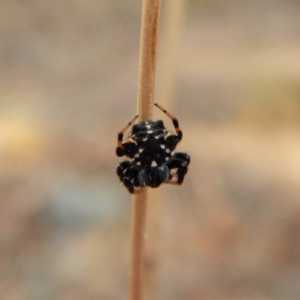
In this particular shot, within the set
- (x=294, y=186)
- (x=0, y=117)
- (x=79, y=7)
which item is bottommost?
(x=294, y=186)

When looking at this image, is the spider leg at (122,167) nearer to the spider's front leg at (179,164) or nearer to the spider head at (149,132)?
the spider's front leg at (179,164)

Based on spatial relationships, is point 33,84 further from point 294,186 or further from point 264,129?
point 294,186

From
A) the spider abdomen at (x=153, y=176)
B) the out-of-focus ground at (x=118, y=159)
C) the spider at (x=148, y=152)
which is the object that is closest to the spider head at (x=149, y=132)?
the spider at (x=148, y=152)

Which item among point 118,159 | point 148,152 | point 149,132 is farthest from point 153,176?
point 118,159

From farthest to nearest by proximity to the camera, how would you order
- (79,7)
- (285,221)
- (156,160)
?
(79,7), (285,221), (156,160)

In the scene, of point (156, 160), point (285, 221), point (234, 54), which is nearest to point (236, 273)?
point (285, 221)

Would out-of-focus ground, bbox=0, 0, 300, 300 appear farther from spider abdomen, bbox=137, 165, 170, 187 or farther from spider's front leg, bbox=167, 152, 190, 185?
spider abdomen, bbox=137, 165, 170, 187

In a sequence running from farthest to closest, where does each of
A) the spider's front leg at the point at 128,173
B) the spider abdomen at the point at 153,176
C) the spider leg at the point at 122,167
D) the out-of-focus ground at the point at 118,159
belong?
1. the out-of-focus ground at the point at 118,159
2. the spider leg at the point at 122,167
3. the spider's front leg at the point at 128,173
4. the spider abdomen at the point at 153,176
